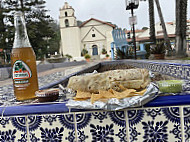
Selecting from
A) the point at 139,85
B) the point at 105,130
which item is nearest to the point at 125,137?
the point at 105,130

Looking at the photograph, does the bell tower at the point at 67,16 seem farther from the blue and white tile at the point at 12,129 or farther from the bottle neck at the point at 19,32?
the blue and white tile at the point at 12,129

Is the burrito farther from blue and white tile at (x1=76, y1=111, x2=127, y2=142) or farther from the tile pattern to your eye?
the tile pattern

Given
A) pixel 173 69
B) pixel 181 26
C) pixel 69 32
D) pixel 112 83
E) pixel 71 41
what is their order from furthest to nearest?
1. pixel 71 41
2. pixel 69 32
3. pixel 181 26
4. pixel 173 69
5. pixel 112 83

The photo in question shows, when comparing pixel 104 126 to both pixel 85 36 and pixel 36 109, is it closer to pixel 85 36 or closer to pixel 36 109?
pixel 36 109

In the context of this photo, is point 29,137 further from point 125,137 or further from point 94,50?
point 94,50

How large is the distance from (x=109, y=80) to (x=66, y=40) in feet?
90.7

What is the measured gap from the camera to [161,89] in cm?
63

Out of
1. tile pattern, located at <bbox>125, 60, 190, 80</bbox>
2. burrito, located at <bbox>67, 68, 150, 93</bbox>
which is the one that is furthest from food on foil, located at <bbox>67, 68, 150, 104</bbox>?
tile pattern, located at <bbox>125, 60, 190, 80</bbox>

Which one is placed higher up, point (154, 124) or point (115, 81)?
point (115, 81)

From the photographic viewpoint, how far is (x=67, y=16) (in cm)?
2555

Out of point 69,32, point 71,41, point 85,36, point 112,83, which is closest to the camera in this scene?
point 112,83

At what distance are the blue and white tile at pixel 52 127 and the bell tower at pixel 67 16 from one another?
26.0 m

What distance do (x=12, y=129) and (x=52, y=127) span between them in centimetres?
14

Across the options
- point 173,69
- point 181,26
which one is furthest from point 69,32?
point 173,69
